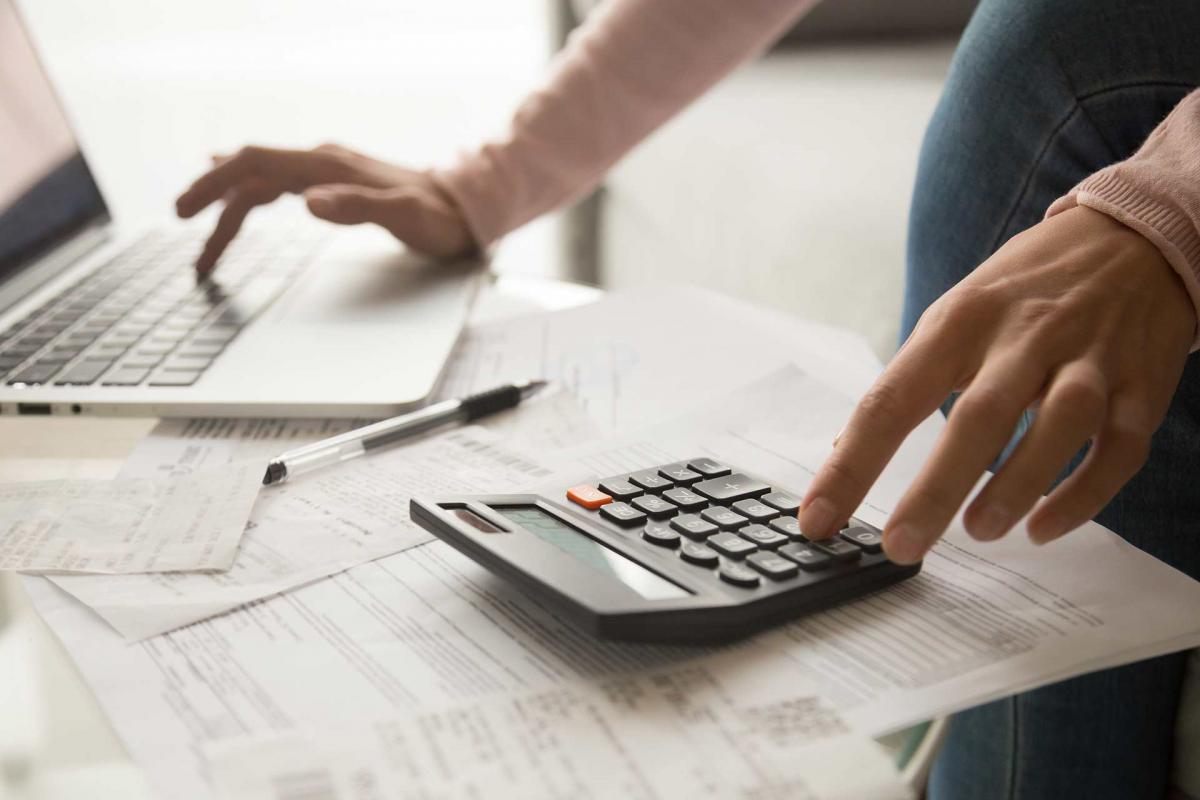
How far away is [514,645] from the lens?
330 mm

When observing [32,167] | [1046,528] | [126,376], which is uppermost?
[32,167]

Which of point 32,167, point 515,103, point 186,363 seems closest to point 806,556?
point 186,363

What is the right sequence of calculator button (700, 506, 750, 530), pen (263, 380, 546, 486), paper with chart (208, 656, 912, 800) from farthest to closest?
pen (263, 380, 546, 486)
calculator button (700, 506, 750, 530)
paper with chart (208, 656, 912, 800)

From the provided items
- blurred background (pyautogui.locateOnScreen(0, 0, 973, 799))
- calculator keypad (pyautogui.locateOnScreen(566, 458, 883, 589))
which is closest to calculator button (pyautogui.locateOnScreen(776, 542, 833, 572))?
calculator keypad (pyautogui.locateOnScreen(566, 458, 883, 589))

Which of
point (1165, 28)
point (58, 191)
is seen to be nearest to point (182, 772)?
point (1165, 28)

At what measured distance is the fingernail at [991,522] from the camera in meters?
0.34

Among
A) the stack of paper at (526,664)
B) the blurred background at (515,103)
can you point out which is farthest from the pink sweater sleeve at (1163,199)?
the blurred background at (515,103)

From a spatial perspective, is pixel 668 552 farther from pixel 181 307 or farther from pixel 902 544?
pixel 181 307

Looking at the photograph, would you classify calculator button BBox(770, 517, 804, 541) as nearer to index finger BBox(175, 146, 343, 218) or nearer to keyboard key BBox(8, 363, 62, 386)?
keyboard key BBox(8, 363, 62, 386)

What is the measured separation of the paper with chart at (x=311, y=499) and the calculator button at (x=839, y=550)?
0.14 meters

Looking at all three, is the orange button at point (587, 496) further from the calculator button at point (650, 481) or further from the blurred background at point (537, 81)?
the blurred background at point (537, 81)

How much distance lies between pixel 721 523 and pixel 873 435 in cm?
6

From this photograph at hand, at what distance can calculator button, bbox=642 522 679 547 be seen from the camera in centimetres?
36

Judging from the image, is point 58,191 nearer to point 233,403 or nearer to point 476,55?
point 233,403
